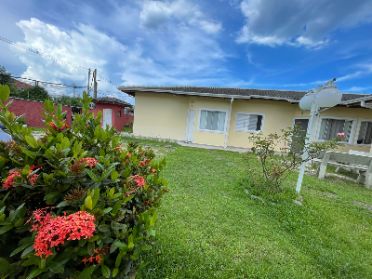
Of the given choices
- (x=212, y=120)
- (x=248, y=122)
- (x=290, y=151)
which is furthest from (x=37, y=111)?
(x=290, y=151)

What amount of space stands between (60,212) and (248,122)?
13.6 metres

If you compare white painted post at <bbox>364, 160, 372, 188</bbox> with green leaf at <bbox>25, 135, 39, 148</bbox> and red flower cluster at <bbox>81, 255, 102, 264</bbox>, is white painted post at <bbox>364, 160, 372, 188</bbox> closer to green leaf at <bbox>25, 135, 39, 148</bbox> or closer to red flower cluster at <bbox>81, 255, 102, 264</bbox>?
red flower cluster at <bbox>81, 255, 102, 264</bbox>

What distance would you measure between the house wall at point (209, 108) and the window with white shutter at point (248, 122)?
0.82 ft

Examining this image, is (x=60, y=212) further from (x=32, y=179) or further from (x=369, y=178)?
(x=369, y=178)

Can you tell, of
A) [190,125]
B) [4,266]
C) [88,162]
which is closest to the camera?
[4,266]

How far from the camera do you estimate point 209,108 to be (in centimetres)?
1380

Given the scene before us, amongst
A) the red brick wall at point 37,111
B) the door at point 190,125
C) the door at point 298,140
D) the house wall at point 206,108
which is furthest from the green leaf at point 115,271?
the door at point 190,125

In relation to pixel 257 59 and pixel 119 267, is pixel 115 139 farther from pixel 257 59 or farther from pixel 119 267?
pixel 257 59

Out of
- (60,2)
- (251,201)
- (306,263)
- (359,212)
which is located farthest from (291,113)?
(60,2)

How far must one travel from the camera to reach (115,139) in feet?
5.73

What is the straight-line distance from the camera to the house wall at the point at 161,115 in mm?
14398

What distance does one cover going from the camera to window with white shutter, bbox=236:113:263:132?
45.2 feet

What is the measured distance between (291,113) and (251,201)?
407 inches

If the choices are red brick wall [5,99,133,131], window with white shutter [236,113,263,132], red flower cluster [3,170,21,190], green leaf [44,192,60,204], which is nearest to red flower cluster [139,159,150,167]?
green leaf [44,192,60,204]
